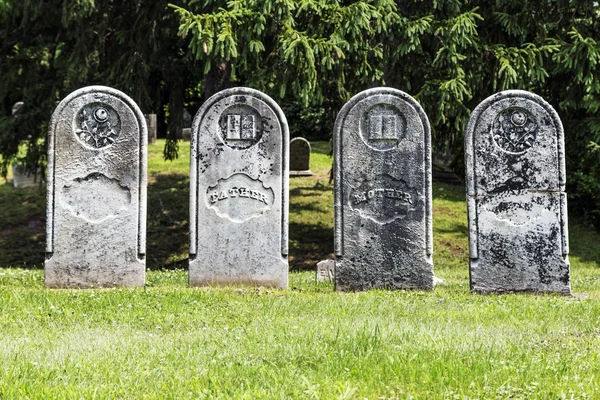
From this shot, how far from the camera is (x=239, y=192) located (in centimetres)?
838

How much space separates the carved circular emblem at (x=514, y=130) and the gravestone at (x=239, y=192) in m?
2.32

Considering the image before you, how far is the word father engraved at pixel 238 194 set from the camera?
8383 mm

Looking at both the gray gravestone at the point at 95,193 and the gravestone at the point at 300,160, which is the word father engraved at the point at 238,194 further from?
the gravestone at the point at 300,160

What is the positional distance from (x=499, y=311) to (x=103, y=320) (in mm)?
3425

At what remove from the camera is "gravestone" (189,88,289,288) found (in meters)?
8.36

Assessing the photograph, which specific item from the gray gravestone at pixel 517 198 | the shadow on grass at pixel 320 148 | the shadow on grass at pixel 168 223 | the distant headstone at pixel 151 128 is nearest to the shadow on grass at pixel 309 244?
the shadow on grass at pixel 168 223

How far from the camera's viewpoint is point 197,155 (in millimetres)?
8430

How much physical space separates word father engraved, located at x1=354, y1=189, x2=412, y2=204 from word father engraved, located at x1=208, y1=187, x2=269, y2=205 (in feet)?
3.33

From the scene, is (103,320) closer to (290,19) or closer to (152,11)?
(290,19)

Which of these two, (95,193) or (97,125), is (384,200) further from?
(97,125)

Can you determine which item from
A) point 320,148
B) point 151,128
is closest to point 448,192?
point 320,148

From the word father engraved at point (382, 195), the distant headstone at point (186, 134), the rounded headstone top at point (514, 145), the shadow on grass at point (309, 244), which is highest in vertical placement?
the distant headstone at point (186, 134)

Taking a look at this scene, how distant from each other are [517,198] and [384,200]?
1.44m

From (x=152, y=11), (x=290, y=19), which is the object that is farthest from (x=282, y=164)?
(x=152, y=11)
